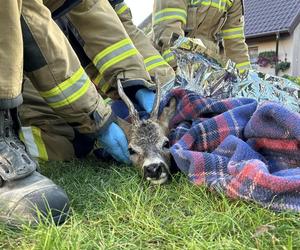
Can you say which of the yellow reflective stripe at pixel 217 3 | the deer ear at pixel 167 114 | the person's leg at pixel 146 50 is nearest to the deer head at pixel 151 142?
the deer ear at pixel 167 114

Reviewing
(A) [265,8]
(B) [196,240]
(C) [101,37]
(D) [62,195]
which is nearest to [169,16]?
(C) [101,37]

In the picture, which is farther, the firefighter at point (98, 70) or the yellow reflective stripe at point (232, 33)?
the yellow reflective stripe at point (232, 33)

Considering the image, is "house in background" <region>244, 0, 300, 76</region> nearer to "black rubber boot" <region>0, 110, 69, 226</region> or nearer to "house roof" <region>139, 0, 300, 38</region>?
"house roof" <region>139, 0, 300, 38</region>

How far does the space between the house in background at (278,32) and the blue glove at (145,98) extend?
907 inches

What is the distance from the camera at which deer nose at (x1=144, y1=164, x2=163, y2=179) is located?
7.94 ft

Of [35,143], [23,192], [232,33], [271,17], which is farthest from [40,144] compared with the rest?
[271,17]

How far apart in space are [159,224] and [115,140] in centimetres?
101

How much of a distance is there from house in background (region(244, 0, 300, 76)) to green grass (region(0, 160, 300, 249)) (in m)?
24.1

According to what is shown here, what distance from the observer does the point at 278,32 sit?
26.5 m

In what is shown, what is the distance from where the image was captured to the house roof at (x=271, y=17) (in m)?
26.6

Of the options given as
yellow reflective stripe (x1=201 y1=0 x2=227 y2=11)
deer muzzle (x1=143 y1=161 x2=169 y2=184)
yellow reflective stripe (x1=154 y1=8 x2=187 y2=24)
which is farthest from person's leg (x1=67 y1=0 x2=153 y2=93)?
yellow reflective stripe (x1=201 y1=0 x2=227 y2=11)

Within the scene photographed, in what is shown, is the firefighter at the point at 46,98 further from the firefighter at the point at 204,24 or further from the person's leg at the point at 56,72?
the firefighter at the point at 204,24

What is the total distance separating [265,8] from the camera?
A: 2964 cm

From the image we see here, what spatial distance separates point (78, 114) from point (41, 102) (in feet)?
2.47
